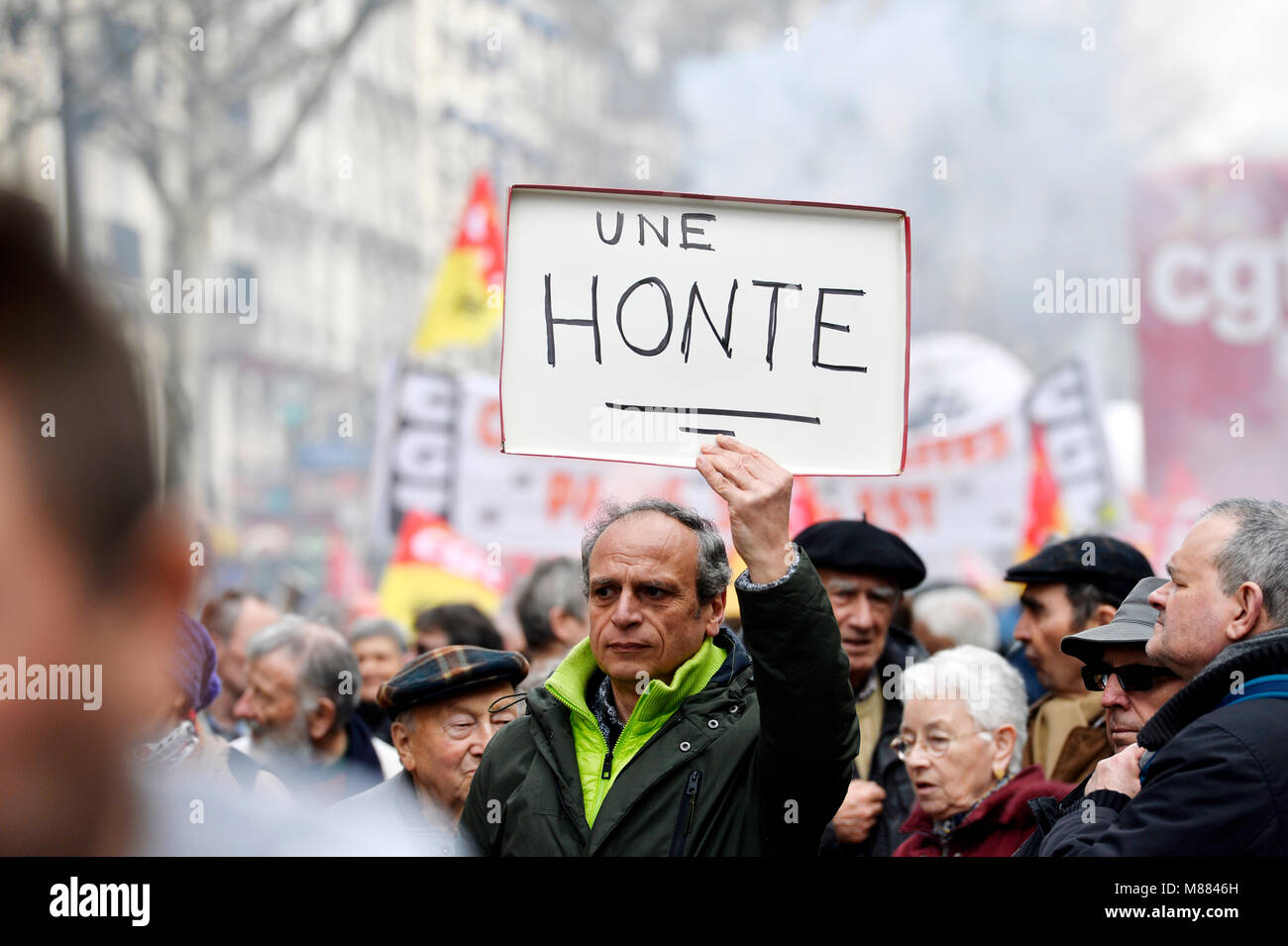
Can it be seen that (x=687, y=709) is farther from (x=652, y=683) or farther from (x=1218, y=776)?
(x=1218, y=776)

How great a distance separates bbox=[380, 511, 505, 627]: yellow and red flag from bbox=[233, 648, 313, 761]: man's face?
12.2 feet

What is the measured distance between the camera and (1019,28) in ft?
118

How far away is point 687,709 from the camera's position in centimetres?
244

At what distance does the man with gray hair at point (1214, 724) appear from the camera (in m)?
2.03

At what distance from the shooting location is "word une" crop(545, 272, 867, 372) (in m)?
2.44

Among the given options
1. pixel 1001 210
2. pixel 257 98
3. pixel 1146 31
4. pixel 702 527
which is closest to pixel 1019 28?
pixel 1146 31

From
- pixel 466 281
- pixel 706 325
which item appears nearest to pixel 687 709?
pixel 706 325

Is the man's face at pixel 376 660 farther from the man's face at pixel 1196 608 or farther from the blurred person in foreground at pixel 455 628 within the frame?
the man's face at pixel 1196 608

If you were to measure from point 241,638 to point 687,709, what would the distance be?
134 inches

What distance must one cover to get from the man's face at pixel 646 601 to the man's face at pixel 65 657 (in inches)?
70.2

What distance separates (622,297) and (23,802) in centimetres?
186
